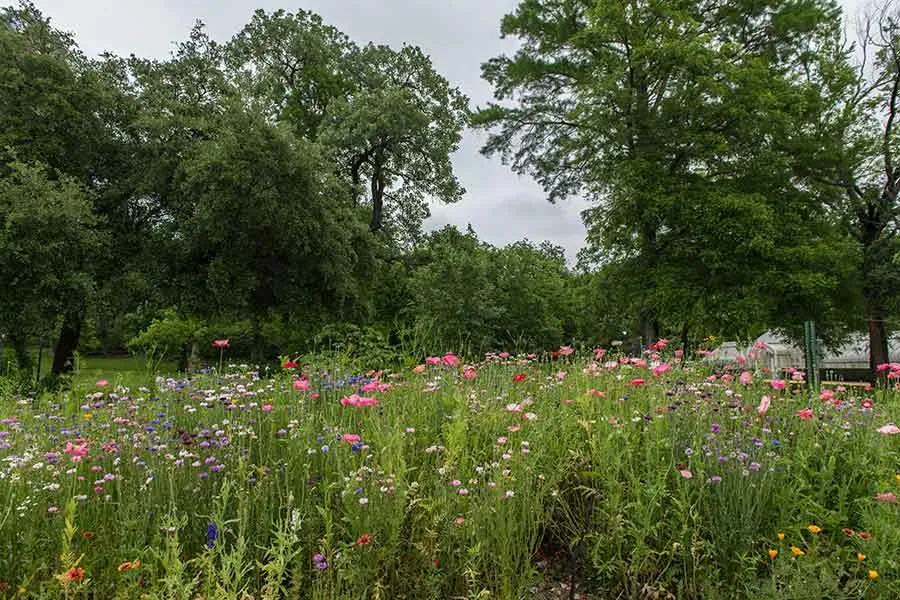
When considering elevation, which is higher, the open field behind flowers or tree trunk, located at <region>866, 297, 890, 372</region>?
tree trunk, located at <region>866, 297, 890, 372</region>

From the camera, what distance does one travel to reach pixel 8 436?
3172mm

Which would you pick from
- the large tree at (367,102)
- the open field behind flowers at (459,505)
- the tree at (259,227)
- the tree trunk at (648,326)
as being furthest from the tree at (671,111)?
the open field behind flowers at (459,505)

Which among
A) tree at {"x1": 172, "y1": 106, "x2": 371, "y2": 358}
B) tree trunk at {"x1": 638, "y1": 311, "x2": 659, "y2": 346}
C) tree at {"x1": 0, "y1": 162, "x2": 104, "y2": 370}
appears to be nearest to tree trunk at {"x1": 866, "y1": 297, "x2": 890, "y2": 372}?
tree trunk at {"x1": 638, "y1": 311, "x2": 659, "y2": 346}

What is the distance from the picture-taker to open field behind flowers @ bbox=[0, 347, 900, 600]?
2.30 metres

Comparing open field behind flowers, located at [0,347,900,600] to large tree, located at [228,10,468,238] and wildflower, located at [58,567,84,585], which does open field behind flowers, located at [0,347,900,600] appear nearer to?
wildflower, located at [58,567,84,585]

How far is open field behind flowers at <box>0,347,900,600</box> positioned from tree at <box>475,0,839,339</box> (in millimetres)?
12038

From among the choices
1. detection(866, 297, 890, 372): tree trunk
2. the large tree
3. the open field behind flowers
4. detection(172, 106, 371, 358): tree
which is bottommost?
the open field behind flowers

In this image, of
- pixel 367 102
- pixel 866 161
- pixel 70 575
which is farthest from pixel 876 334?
pixel 70 575

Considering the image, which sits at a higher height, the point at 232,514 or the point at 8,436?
the point at 8,436

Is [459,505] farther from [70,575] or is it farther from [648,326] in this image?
[648,326]

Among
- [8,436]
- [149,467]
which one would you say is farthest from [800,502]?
[8,436]

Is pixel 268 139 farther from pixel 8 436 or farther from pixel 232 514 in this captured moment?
pixel 232 514

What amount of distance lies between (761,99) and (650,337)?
276 inches

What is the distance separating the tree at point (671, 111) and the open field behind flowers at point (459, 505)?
39.5ft
